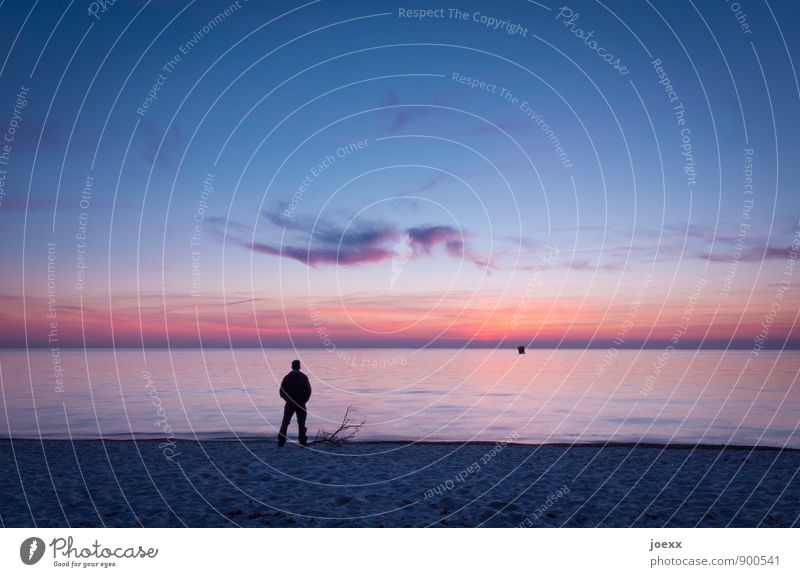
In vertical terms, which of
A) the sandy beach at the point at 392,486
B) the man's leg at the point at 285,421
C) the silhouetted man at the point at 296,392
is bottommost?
the sandy beach at the point at 392,486

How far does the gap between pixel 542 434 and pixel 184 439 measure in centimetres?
1737

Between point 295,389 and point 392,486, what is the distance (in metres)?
6.43

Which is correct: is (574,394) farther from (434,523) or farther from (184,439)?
(434,523)

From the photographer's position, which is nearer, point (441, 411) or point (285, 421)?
point (285, 421)

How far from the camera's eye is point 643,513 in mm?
13914

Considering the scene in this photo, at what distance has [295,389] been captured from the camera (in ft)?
70.4
